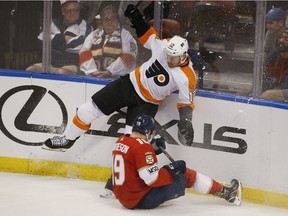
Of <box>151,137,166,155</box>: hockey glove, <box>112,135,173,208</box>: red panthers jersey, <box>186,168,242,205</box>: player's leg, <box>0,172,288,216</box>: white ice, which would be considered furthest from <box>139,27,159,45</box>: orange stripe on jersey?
<box>0,172,288,216</box>: white ice

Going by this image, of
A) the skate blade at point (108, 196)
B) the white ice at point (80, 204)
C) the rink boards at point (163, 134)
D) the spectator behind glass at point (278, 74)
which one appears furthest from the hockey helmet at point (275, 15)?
the skate blade at point (108, 196)

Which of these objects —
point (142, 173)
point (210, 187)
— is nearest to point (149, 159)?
point (142, 173)

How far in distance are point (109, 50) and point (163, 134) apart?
2.66 feet

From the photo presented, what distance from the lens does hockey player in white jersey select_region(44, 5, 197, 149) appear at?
6734 mm

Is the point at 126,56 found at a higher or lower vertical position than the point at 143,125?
higher

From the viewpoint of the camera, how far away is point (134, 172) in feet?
20.7

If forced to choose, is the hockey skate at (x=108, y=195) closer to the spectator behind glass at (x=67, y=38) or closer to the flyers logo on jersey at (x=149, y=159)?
the flyers logo on jersey at (x=149, y=159)

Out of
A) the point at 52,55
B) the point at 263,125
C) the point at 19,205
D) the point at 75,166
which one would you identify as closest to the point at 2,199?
the point at 19,205

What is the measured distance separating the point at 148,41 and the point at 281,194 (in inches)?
58.6

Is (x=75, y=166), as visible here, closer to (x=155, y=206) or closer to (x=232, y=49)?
(x=155, y=206)

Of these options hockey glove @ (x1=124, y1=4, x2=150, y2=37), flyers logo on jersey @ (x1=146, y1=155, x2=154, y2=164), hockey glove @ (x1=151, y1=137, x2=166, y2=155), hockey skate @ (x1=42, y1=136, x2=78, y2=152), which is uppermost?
hockey glove @ (x1=124, y1=4, x2=150, y2=37)

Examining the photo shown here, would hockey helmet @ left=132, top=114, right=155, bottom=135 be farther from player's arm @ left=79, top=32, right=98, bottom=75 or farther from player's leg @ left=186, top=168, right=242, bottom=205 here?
player's arm @ left=79, top=32, right=98, bottom=75

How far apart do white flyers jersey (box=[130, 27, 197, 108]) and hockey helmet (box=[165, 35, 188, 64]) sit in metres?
0.08

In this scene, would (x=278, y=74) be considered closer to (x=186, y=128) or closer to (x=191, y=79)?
(x=191, y=79)
